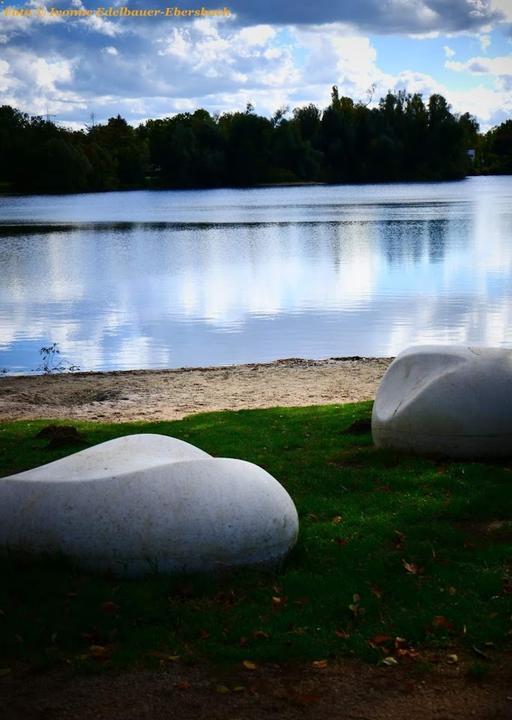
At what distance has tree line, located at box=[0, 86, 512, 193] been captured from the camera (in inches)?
6068

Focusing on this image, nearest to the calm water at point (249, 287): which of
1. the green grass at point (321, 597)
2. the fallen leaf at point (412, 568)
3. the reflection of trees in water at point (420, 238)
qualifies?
the reflection of trees in water at point (420, 238)

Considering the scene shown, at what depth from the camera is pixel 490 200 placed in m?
105

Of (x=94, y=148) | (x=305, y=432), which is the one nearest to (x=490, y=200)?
(x=94, y=148)

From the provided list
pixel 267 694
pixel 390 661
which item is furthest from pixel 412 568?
pixel 267 694

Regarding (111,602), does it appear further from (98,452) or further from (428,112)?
(428,112)

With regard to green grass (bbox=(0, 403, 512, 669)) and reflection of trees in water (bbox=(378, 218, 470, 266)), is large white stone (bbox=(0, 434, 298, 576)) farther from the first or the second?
reflection of trees in water (bbox=(378, 218, 470, 266))

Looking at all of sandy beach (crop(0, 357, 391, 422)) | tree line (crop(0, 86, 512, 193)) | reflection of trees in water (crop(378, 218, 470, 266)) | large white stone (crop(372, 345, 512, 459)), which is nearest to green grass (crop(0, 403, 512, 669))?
large white stone (crop(372, 345, 512, 459))

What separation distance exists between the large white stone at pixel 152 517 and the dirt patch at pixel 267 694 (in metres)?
1.24

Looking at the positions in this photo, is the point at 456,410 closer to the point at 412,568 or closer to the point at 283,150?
the point at 412,568

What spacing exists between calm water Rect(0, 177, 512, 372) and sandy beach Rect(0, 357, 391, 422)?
248cm

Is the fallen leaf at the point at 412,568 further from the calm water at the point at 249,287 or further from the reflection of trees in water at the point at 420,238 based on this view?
the reflection of trees in water at the point at 420,238

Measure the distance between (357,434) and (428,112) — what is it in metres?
155

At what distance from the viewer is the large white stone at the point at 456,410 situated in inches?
421

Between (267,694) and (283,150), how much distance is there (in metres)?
160
